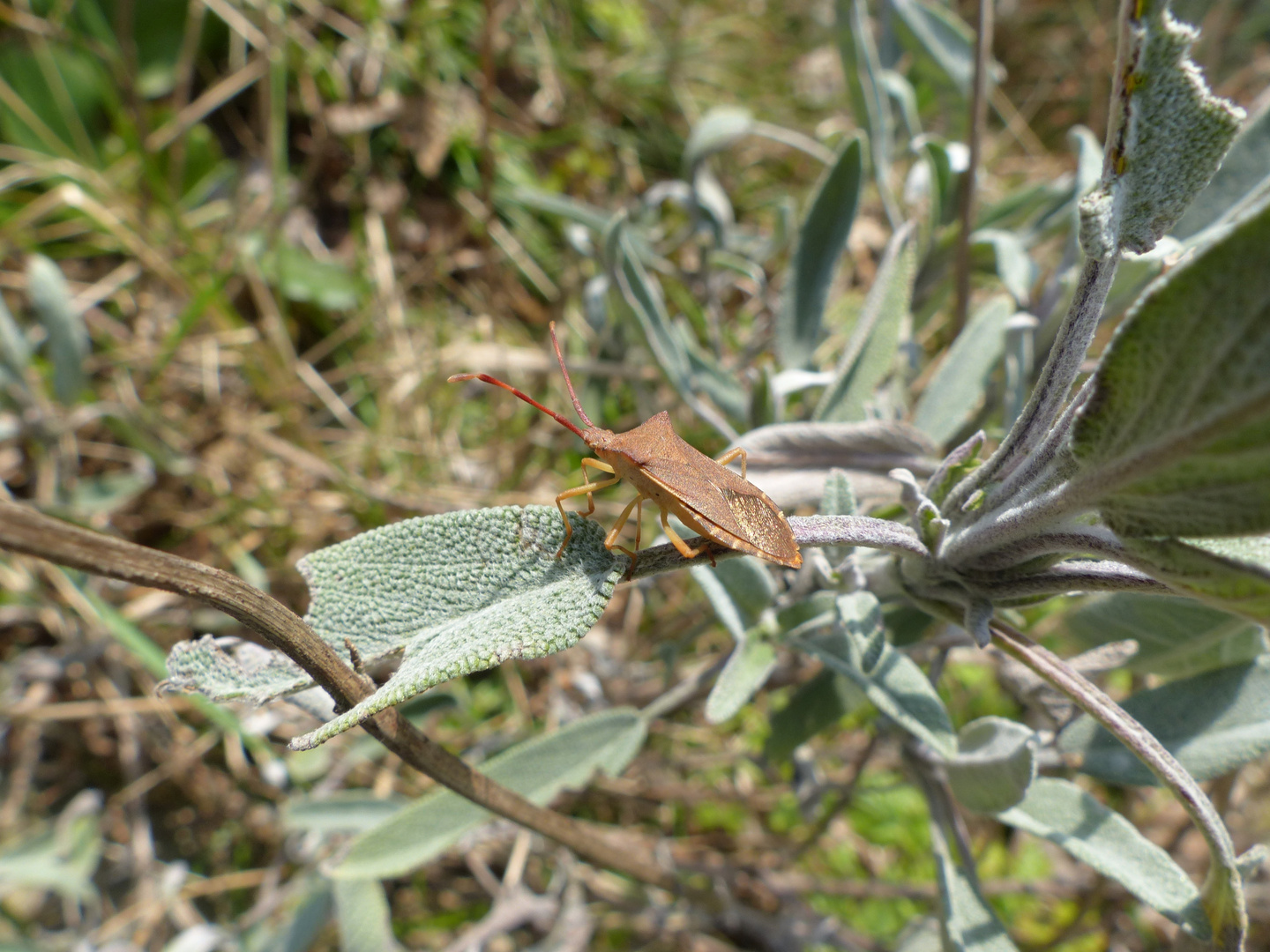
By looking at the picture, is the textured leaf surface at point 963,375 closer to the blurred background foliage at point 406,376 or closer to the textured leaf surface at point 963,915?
the blurred background foliage at point 406,376

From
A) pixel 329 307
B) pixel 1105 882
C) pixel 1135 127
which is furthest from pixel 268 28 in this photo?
pixel 1105 882

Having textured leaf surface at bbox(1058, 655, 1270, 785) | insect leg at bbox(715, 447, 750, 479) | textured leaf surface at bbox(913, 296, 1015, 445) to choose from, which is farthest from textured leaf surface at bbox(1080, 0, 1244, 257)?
textured leaf surface at bbox(1058, 655, 1270, 785)

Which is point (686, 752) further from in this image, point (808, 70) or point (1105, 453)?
point (808, 70)

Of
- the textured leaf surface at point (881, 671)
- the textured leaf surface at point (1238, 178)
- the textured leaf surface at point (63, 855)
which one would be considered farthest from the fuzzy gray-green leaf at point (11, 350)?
the textured leaf surface at point (1238, 178)

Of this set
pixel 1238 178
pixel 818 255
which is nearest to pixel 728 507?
pixel 818 255

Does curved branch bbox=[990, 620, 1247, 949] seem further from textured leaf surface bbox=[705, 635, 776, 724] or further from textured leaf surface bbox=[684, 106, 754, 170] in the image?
textured leaf surface bbox=[684, 106, 754, 170]
